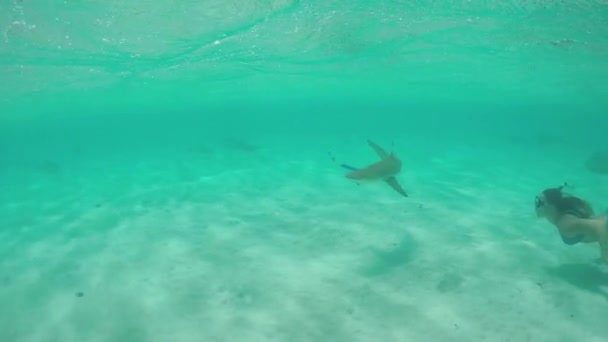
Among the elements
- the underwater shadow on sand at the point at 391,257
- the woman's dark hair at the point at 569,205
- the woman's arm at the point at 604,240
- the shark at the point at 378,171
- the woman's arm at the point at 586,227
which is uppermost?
the shark at the point at 378,171

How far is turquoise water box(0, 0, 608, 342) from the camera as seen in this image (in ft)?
18.9

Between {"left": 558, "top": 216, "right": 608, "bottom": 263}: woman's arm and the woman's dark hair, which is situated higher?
the woman's dark hair

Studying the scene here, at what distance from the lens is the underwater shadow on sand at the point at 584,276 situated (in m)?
6.28

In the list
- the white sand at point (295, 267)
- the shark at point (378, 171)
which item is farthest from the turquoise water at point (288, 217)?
the shark at point (378, 171)

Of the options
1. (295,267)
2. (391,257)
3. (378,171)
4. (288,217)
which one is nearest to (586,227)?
(378,171)

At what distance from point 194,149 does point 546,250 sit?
19.2 metres

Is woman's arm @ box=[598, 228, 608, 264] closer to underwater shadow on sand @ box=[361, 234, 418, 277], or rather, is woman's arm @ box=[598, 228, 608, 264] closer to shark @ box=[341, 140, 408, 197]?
shark @ box=[341, 140, 408, 197]

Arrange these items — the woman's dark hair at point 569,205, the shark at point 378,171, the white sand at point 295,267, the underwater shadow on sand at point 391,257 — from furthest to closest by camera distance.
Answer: the underwater shadow on sand at point 391,257
the shark at point 378,171
the white sand at point 295,267
the woman's dark hair at point 569,205

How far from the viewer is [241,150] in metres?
21.8

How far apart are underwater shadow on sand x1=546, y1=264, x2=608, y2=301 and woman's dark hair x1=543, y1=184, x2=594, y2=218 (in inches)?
67.2

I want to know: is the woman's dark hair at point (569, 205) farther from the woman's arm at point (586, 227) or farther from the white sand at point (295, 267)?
the white sand at point (295, 267)

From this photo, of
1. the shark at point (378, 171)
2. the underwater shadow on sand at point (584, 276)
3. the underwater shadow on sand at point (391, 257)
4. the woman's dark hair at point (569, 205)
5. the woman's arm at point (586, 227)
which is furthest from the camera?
the underwater shadow on sand at point (391, 257)

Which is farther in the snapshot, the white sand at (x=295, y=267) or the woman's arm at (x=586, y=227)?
the white sand at (x=295, y=267)

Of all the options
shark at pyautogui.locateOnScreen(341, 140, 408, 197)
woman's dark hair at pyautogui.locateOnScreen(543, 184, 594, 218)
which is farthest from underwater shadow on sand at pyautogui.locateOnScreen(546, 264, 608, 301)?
shark at pyautogui.locateOnScreen(341, 140, 408, 197)
